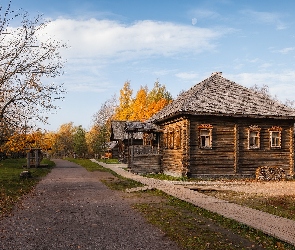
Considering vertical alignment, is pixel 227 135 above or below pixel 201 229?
above

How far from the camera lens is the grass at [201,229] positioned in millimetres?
7395

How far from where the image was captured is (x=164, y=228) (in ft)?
28.9

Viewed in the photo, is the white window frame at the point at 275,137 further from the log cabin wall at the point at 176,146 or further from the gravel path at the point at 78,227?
the gravel path at the point at 78,227

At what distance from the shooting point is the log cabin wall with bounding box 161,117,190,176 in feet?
76.1

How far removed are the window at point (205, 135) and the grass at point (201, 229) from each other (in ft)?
37.6

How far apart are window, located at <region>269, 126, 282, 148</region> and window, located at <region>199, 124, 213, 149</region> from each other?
14.7ft

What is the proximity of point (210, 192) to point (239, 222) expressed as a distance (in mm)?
7386

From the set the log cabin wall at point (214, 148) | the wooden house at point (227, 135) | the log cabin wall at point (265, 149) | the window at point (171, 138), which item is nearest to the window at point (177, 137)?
the wooden house at point (227, 135)

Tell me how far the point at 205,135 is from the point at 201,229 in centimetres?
1529

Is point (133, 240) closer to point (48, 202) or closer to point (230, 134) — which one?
point (48, 202)

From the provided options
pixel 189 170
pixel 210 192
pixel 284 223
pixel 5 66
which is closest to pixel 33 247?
pixel 284 223

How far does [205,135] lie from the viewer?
78.0ft

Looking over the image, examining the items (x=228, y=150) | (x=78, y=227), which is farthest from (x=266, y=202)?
(x=228, y=150)

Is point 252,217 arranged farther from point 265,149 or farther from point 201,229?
point 265,149
